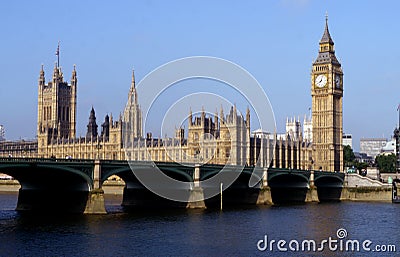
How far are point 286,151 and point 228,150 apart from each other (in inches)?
765

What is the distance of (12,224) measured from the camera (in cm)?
5669

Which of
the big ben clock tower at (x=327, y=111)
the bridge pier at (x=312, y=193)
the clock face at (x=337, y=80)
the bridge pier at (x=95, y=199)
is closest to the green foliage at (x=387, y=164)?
the big ben clock tower at (x=327, y=111)

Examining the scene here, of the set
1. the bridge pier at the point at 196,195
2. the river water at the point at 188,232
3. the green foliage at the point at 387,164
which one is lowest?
the river water at the point at 188,232

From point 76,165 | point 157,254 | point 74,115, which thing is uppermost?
point 74,115

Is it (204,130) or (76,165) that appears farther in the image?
(204,130)

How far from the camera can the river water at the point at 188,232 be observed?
44.0 meters

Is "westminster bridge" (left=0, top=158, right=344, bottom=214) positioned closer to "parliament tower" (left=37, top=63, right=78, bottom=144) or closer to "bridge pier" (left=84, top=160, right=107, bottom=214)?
"bridge pier" (left=84, top=160, right=107, bottom=214)

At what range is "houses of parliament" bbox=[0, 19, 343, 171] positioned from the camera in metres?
128

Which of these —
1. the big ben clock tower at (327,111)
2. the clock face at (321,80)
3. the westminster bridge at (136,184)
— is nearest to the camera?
the westminster bridge at (136,184)

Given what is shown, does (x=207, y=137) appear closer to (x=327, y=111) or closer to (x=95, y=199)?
(x=327, y=111)

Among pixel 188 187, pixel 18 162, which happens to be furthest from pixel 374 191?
pixel 18 162

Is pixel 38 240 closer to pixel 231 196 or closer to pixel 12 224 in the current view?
pixel 12 224

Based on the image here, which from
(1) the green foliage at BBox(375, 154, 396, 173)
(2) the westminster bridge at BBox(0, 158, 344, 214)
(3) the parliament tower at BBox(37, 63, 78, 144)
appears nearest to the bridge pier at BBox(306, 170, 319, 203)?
(2) the westminster bridge at BBox(0, 158, 344, 214)

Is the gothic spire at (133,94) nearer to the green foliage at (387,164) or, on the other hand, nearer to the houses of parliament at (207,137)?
the houses of parliament at (207,137)
